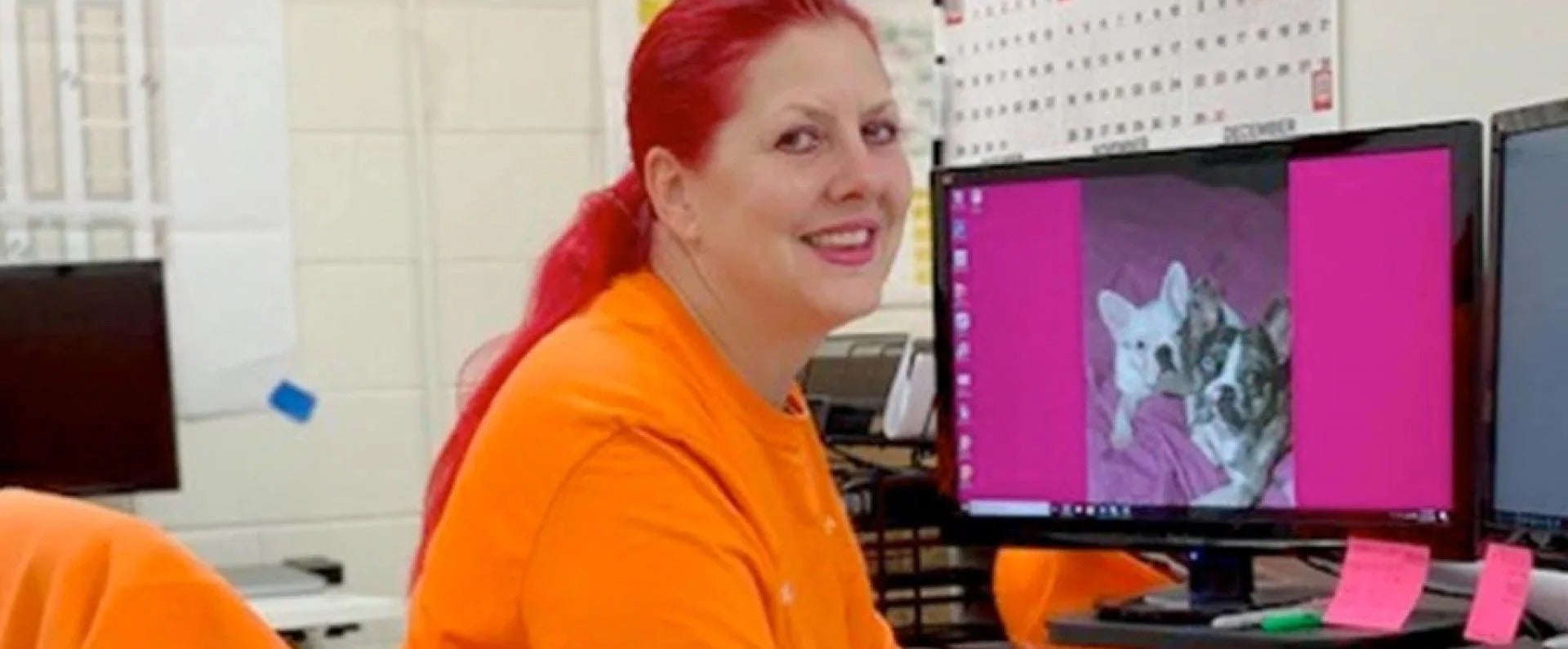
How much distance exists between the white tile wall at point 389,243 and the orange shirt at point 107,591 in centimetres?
192

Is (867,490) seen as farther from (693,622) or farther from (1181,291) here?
(693,622)

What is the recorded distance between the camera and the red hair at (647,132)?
53.2 inches

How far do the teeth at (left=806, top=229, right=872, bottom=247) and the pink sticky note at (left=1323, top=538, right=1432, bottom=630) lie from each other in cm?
53

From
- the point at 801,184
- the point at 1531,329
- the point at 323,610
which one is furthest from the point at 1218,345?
the point at 323,610

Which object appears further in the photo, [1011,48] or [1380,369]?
[1011,48]

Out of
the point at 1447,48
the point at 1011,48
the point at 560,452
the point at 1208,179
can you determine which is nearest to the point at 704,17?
the point at 560,452

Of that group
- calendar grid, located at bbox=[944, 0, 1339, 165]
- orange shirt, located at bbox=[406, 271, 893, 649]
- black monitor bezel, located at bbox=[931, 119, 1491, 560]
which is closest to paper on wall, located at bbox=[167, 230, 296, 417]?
calendar grid, located at bbox=[944, 0, 1339, 165]

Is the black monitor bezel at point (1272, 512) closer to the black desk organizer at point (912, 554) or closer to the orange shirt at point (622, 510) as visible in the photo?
the black desk organizer at point (912, 554)

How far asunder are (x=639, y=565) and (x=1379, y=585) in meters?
0.72

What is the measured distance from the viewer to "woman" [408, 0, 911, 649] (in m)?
1.20

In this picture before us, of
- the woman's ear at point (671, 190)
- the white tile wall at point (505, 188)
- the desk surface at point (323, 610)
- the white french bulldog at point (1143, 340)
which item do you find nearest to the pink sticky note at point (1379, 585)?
the white french bulldog at point (1143, 340)

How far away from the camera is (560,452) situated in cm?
123

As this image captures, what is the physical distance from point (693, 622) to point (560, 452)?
0.44 feet

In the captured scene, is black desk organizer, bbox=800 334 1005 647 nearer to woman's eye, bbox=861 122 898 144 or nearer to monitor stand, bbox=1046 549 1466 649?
monitor stand, bbox=1046 549 1466 649
